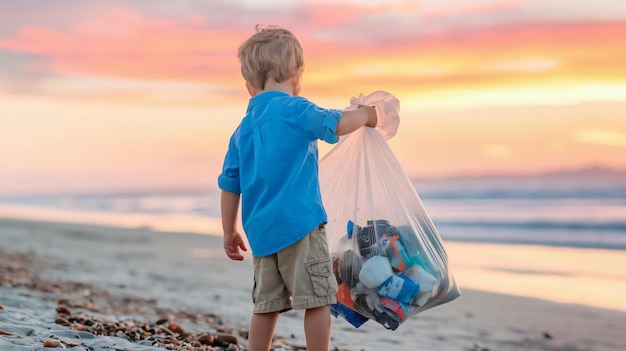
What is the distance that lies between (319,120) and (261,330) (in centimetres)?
99

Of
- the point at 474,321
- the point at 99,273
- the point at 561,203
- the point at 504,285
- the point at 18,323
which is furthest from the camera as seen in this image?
the point at 561,203

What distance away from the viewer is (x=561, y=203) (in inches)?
690

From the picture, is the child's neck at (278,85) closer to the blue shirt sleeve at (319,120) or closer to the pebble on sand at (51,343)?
the blue shirt sleeve at (319,120)

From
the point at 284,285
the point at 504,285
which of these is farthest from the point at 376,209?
the point at 504,285

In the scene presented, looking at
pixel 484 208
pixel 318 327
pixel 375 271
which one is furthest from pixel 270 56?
pixel 484 208

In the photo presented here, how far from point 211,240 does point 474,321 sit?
642cm

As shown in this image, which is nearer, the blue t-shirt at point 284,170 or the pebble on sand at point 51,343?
the blue t-shirt at point 284,170

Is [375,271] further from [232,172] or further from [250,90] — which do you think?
[250,90]

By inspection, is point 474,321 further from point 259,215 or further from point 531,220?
point 531,220

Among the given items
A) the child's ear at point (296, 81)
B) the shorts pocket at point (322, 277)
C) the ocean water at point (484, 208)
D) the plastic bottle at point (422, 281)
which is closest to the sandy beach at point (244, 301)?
the shorts pocket at point (322, 277)

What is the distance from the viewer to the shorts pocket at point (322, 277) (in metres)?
2.99

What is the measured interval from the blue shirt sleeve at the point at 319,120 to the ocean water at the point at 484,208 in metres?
8.63

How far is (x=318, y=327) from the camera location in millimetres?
3029

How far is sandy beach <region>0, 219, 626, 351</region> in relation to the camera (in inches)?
179
